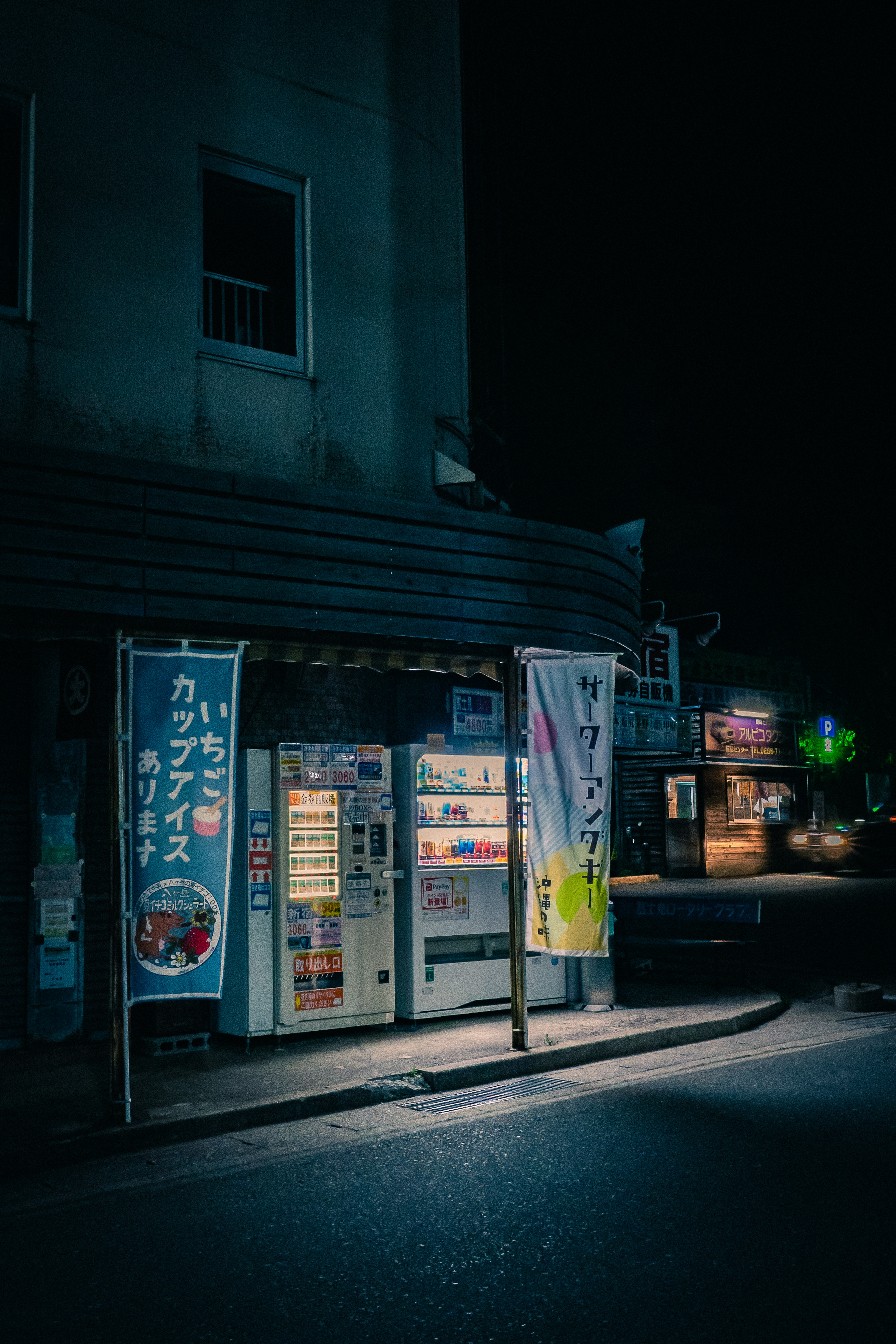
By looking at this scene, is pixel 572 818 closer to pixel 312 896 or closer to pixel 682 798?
pixel 312 896

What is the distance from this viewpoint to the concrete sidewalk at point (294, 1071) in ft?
21.2

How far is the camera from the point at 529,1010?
33.4 feet

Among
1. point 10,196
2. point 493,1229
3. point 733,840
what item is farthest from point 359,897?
point 733,840

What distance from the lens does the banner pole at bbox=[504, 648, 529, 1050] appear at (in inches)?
333

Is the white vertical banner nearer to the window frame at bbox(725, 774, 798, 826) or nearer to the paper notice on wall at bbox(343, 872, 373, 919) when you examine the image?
the paper notice on wall at bbox(343, 872, 373, 919)

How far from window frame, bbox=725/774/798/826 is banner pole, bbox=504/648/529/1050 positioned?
938 inches

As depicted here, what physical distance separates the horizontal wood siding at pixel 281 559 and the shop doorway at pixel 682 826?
22364mm

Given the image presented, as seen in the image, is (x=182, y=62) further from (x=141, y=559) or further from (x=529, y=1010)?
(x=529, y=1010)

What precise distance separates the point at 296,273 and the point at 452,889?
5502 mm

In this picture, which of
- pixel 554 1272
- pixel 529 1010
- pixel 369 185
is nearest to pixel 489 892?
pixel 529 1010

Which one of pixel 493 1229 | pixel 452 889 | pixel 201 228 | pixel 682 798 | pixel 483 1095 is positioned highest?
pixel 201 228

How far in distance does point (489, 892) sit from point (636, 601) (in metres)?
2.99

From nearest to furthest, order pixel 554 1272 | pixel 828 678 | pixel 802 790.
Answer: pixel 554 1272
pixel 802 790
pixel 828 678

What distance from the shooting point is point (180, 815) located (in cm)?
703
